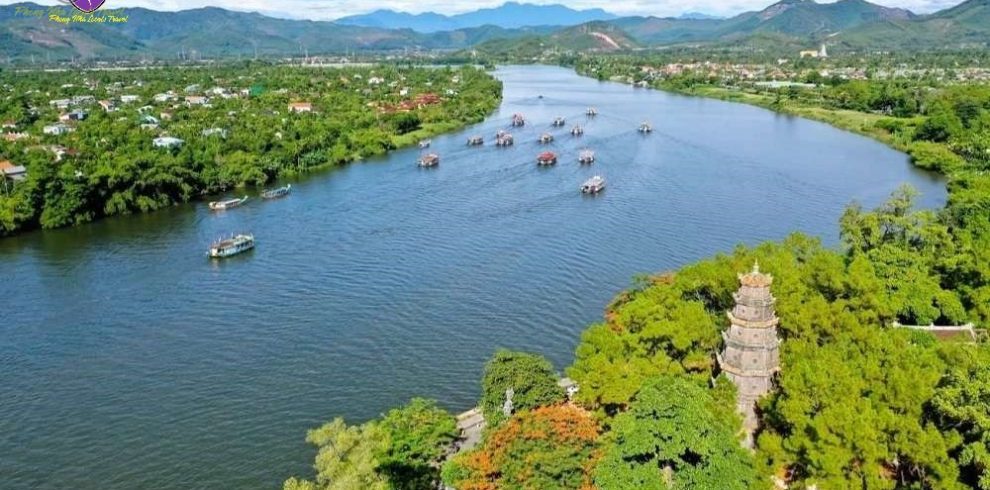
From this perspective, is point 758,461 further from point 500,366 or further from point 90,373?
point 90,373

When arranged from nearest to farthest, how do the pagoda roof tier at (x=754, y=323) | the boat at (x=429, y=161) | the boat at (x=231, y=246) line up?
the pagoda roof tier at (x=754, y=323)
the boat at (x=231, y=246)
the boat at (x=429, y=161)

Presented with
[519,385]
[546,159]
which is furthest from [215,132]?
[519,385]

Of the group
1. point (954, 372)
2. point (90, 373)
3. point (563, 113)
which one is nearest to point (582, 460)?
point (954, 372)

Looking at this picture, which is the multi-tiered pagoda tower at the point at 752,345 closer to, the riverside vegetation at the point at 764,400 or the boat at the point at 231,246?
the riverside vegetation at the point at 764,400

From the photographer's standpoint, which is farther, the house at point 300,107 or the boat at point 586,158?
the house at point 300,107

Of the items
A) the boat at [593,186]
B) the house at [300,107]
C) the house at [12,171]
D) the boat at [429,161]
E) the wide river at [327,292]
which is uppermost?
the house at [300,107]

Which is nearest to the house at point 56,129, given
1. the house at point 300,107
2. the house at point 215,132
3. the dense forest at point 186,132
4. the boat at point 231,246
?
the dense forest at point 186,132
